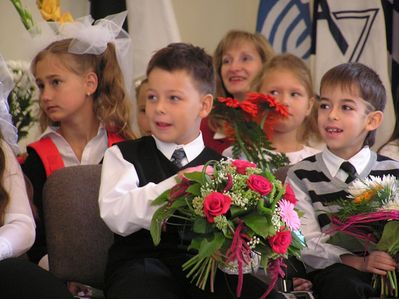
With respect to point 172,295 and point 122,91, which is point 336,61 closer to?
point 122,91

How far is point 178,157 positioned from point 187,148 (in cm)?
5

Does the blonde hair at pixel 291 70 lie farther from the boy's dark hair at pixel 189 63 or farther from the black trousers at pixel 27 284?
the black trousers at pixel 27 284

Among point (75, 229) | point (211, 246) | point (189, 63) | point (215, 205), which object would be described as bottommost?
point (75, 229)

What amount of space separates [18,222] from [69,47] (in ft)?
3.56

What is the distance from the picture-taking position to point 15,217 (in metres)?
2.87

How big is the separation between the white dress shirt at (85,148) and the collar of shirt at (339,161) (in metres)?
1.04

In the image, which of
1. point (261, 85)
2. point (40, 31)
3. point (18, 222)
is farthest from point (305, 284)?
point (40, 31)

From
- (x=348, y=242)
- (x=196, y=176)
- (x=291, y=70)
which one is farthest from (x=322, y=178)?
(x=291, y=70)

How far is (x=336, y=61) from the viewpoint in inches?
181

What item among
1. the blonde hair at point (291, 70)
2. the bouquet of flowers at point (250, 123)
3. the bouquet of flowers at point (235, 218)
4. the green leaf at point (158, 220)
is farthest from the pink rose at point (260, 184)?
the blonde hair at point (291, 70)

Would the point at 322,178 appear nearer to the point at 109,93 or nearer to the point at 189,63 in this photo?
the point at 189,63

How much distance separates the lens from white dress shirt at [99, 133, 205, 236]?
2742 millimetres

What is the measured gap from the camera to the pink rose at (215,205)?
242 cm

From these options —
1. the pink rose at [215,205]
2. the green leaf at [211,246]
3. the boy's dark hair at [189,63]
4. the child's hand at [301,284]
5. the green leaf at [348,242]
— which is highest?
the boy's dark hair at [189,63]
